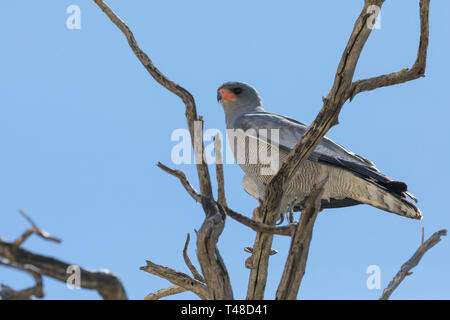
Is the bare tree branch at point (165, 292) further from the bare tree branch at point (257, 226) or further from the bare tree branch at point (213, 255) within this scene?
the bare tree branch at point (257, 226)

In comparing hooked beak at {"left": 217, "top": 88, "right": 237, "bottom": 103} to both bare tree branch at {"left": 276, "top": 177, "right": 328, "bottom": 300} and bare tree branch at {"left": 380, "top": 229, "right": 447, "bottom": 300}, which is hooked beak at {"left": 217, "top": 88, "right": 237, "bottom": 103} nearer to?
bare tree branch at {"left": 380, "top": 229, "right": 447, "bottom": 300}

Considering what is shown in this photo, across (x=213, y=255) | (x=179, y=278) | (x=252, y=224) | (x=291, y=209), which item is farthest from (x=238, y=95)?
(x=213, y=255)

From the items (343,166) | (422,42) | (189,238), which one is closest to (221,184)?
(189,238)

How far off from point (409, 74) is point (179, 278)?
3339 millimetres

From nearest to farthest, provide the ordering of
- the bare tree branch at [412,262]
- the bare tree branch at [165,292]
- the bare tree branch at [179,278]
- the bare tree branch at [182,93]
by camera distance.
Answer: the bare tree branch at [182,93] < the bare tree branch at [412,262] < the bare tree branch at [179,278] < the bare tree branch at [165,292]

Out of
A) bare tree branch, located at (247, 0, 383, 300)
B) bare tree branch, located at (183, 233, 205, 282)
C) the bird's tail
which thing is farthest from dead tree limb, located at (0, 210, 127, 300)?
the bird's tail

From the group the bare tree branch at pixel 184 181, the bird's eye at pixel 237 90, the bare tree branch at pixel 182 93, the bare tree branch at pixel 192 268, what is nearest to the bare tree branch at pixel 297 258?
the bare tree branch at pixel 182 93

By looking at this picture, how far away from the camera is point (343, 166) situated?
7770mm

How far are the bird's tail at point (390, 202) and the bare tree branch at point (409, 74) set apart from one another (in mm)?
2069

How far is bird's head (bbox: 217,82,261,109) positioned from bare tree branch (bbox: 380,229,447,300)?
4226 mm

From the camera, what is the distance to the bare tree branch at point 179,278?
19.6ft

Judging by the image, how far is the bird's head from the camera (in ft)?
30.7

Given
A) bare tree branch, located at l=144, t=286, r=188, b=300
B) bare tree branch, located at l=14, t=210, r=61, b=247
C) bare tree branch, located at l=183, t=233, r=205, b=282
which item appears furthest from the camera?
bare tree branch, located at l=144, t=286, r=188, b=300

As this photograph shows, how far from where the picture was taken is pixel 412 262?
5.82 metres
